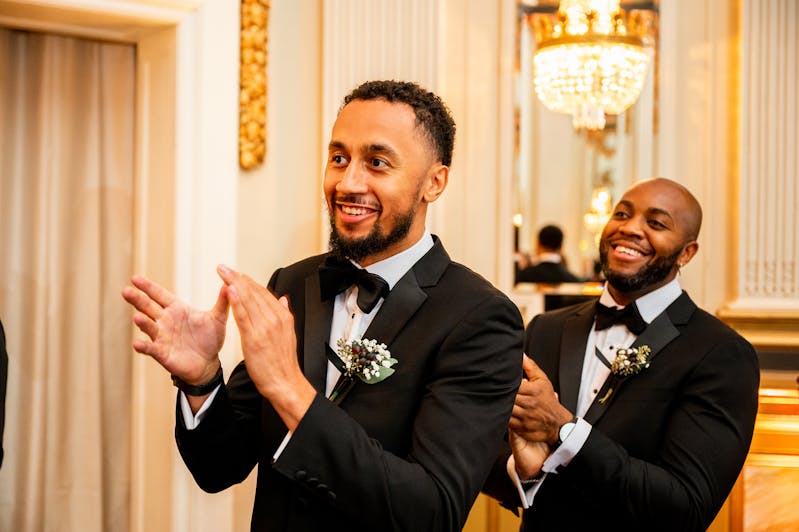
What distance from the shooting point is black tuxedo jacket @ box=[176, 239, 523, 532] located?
1662mm

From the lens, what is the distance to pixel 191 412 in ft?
6.13

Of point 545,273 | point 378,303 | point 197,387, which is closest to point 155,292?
point 197,387

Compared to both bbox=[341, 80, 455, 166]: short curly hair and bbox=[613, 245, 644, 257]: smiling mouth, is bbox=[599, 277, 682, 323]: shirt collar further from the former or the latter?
bbox=[341, 80, 455, 166]: short curly hair

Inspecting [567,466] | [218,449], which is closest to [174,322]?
[218,449]

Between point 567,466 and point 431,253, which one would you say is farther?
point 567,466

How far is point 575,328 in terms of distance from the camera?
9.78 feet

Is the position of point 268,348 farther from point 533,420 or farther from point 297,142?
point 297,142

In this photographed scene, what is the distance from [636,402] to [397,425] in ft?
3.60

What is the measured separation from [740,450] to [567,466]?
0.50m

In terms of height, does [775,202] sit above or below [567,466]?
above

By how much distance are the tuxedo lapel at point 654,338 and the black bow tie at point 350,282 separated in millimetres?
1030

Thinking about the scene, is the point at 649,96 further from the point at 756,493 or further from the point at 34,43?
the point at 34,43

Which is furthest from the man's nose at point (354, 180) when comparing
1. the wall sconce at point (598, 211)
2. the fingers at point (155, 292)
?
the wall sconce at point (598, 211)

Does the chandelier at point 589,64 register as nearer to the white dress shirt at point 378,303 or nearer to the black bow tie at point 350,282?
the white dress shirt at point 378,303
